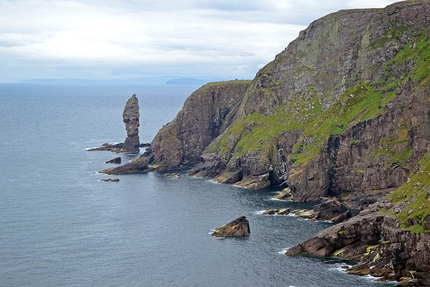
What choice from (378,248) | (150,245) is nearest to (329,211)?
(378,248)

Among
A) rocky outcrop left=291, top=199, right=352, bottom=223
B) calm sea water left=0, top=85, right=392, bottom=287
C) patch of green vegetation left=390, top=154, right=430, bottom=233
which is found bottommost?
calm sea water left=0, top=85, right=392, bottom=287

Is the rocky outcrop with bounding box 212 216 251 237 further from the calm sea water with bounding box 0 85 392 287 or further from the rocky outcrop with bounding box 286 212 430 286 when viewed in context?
the rocky outcrop with bounding box 286 212 430 286

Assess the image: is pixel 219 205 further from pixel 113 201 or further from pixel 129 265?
pixel 129 265

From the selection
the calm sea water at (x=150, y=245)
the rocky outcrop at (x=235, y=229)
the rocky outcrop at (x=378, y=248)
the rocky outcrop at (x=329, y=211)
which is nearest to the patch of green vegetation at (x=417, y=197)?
the rocky outcrop at (x=378, y=248)

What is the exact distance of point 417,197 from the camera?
446ft

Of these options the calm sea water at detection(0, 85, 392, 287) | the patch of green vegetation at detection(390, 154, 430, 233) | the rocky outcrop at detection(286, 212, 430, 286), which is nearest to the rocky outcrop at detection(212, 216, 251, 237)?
the calm sea water at detection(0, 85, 392, 287)

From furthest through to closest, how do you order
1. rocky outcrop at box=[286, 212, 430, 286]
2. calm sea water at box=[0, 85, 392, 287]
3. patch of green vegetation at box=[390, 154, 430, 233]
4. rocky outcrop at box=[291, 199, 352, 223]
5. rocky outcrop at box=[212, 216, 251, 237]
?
rocky outcrop at box=[291, 199, 352, 223] → rocky outcrop at box=[212, 216, 251, 237] → calm sea water at box=[0, 85, 392, 287] → patch of green vegetation at box=[390, 154, 430, 233] → rocky outcrop at box=[286, 212, 430, 286]

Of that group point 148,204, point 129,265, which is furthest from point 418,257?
point 148,204

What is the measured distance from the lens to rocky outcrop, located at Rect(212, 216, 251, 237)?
160 metres

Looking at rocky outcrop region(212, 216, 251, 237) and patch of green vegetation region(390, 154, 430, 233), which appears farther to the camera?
rocky outcrop region(212, 216, 251, 237)

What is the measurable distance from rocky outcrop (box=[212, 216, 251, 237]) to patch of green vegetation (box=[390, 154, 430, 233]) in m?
32.3

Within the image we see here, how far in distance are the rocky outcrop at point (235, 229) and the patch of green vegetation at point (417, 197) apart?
32.3 m

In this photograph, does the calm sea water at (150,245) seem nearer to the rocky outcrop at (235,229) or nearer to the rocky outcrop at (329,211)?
the rocky outcrop at (235,229)

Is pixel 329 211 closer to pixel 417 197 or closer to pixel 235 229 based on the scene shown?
pixel 235 229
